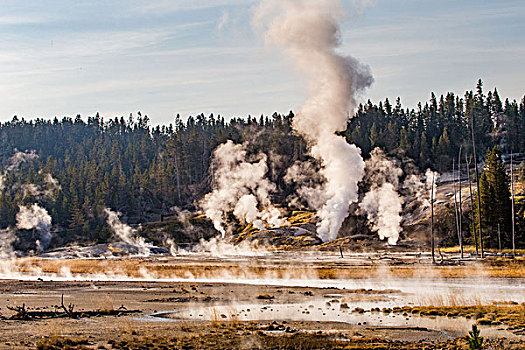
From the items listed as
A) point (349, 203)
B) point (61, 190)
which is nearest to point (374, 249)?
point (349, 203)

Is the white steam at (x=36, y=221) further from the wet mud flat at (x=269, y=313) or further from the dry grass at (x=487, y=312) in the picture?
the dry grass at (x=487, y=312)

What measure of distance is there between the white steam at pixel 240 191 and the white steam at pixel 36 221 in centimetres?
3762

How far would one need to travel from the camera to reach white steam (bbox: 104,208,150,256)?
128375 mm

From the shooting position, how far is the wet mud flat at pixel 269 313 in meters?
30.1

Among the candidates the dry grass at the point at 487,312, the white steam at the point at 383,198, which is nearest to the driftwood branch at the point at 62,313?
the dry grass at the point at 487,312

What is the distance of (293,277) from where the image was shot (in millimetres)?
67188

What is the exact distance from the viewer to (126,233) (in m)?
146

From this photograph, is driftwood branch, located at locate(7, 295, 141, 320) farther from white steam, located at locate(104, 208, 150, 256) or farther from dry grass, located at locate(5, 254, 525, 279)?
white steam, located at locate(104, 208, 150, 256)

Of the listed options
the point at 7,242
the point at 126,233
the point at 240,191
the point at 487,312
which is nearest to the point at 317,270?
the point at 487,312

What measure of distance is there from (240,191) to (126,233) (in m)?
28.9

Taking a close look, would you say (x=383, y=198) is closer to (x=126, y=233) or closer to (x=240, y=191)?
(x=240, y=191)

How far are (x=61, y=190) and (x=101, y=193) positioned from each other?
13.2 metres

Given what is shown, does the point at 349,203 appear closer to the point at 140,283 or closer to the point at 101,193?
the point at 140,283

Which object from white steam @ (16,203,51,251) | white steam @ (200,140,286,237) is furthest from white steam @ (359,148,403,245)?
white steam @ (16,203,51,251)
